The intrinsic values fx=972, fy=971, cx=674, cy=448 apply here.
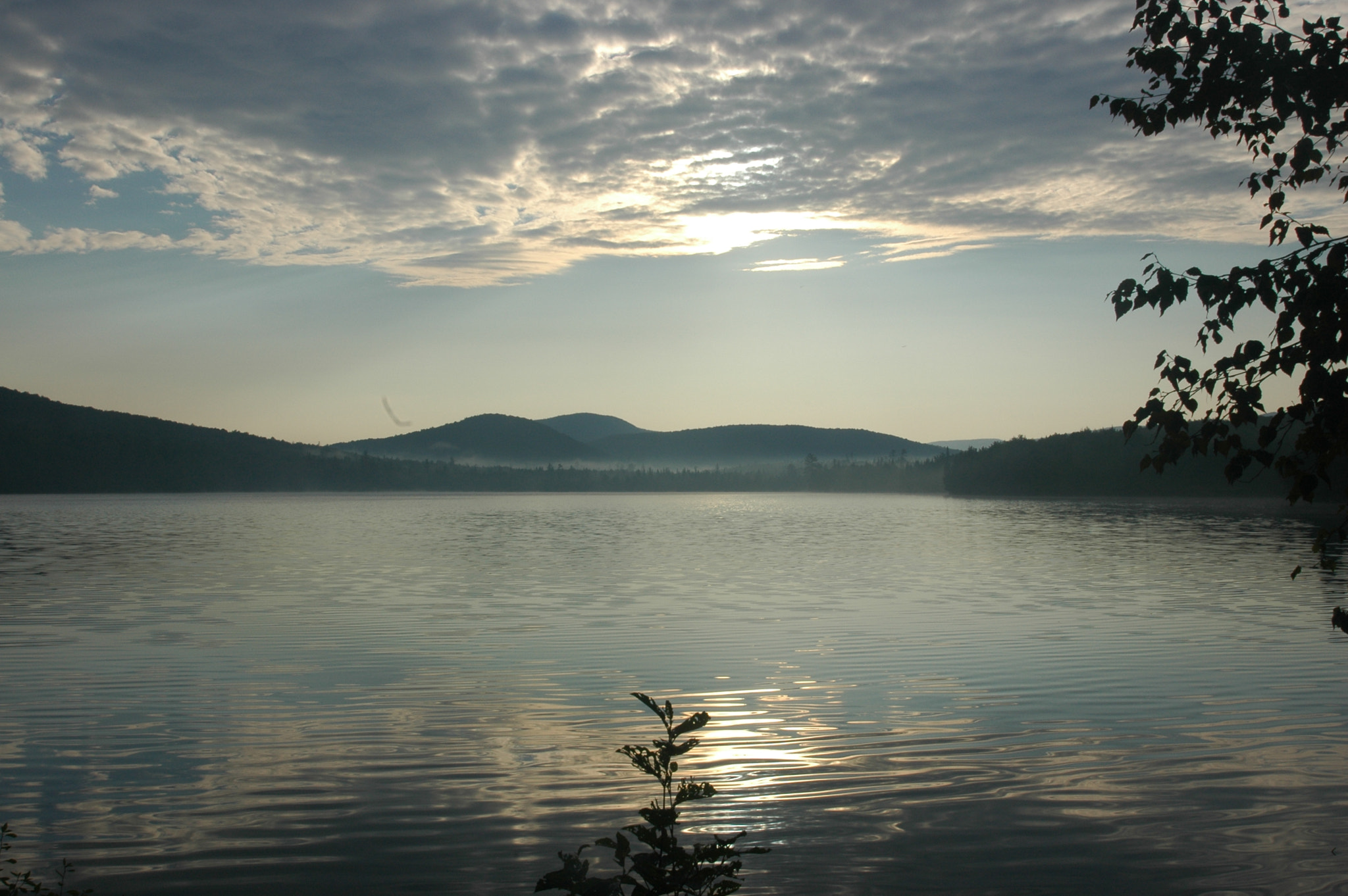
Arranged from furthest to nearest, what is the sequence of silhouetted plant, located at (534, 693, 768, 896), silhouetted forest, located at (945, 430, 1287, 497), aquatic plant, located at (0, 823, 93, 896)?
1. silhouetted forest, located at (945, 430, 1287, 497)
2. aquatic plant, located at (0, 823, 93, 896)
3. silhouetted plant, located at (534, 693, 768, 896)

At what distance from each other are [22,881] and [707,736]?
23.8 ft

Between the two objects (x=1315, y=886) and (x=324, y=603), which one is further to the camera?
(x=324, y=603)

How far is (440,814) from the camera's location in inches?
364

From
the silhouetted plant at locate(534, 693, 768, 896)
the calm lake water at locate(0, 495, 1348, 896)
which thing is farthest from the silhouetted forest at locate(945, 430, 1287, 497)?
the silhouetted plant at locate(534, 693, 768, 896)

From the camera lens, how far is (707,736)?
1224 centimetres

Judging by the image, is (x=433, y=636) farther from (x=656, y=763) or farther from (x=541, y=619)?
(x=656, y=763)

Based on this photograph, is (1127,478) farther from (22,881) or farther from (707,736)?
(22,881)

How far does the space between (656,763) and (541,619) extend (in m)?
17.5

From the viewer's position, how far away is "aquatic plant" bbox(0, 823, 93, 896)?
627 centimetres

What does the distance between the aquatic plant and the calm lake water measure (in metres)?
0.22

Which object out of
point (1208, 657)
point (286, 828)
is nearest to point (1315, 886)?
point (286, 828)

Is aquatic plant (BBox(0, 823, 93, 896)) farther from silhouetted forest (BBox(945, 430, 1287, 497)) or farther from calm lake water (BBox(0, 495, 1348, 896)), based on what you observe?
silhouetted forest (BBox(945, 430, 1287, 497))

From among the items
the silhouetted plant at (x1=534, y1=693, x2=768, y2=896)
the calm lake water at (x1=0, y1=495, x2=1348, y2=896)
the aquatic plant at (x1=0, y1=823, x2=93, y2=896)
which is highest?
the silhouetted plant at (x1=534, y1=693, x2=768, y2=896)

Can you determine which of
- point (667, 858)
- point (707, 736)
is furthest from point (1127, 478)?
point (667, 858)
